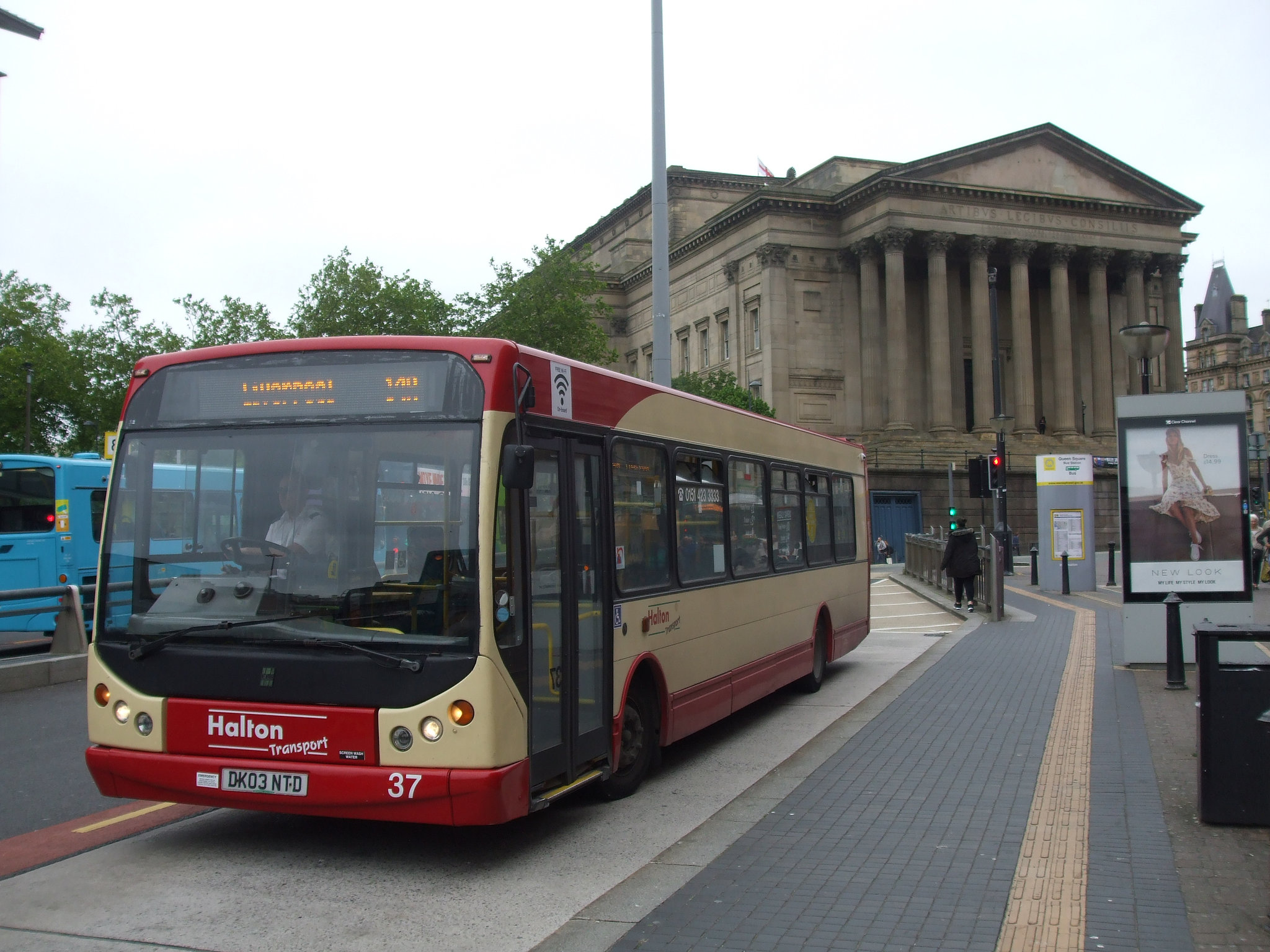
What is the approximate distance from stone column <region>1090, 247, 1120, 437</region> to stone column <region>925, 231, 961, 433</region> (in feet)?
32.0

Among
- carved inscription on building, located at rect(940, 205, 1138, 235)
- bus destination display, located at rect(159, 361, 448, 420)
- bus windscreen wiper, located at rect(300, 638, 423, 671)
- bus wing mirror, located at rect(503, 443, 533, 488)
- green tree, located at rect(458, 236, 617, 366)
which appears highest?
carved inscription on building, located at rect(940, 205, 1138, 235)

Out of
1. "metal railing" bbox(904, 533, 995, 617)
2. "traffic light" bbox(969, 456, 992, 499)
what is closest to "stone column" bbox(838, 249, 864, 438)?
"metal railing" bbox(904, 533, 995, 617)

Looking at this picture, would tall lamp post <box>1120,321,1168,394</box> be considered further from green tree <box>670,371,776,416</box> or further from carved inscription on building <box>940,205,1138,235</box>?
carved inscription on building <box>940,205,1138,235</box>

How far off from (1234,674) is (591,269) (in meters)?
47.9

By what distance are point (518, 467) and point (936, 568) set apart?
23.9m

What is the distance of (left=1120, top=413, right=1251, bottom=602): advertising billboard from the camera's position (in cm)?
1273

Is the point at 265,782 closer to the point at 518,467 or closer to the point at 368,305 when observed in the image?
the point at 518,467

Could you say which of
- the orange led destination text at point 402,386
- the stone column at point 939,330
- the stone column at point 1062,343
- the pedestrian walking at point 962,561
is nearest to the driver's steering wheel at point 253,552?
the orange led destination text at point 402,386

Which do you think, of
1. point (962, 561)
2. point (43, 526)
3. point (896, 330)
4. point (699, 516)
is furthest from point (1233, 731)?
point (896, 330)

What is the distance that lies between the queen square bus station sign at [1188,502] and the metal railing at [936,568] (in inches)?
335

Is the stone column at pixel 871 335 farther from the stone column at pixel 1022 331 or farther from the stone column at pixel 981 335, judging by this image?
the stone column at pixel 1022 331

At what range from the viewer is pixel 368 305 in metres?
54.1

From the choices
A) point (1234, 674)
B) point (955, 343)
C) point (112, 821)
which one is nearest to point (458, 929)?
point (112, 821)

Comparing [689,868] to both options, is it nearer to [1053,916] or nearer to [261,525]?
[1053,916]
